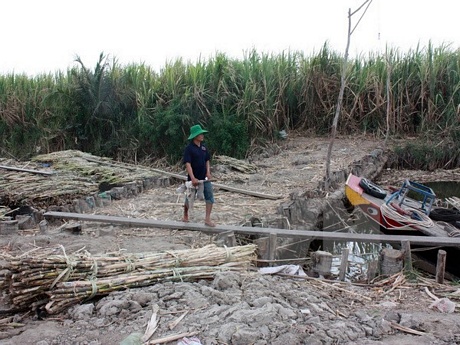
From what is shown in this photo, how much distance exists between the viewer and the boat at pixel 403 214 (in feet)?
21.1

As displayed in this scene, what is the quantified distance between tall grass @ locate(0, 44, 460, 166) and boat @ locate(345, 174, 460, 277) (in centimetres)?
476

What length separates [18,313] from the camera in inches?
153

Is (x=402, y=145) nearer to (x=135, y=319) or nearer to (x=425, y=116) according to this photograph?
(x=425, y=116)

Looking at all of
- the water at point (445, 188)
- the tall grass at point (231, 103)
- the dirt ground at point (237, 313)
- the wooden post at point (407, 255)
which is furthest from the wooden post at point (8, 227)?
A: the water at point (445, 188)

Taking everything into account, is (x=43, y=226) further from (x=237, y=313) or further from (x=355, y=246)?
(x=355, y=246)

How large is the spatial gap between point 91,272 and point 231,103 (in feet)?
30.8

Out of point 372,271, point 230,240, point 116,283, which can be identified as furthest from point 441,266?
point 116,283

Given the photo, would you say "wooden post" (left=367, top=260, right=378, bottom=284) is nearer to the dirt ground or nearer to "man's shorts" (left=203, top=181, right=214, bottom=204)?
the dirt ground

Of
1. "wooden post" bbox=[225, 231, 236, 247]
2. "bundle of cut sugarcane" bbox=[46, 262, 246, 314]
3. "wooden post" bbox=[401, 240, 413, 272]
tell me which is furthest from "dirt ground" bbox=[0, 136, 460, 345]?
"wooden post" bbox=[401, 240, 413, 272]

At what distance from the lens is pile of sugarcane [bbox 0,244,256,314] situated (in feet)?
12.4

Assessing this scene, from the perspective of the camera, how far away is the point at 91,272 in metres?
4.07

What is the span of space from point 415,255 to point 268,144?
6.87 metres

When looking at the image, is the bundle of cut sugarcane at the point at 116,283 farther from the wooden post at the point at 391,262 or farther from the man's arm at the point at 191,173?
the wooden post at the point at 391,262

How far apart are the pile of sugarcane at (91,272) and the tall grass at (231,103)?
7.78m
